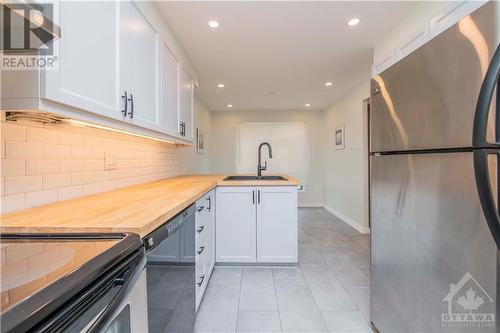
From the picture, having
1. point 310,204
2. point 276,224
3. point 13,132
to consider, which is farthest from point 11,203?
point 310,204

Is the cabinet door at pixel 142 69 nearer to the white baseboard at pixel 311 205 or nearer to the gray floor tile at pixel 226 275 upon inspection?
the gray floor tile at pixel 226 275

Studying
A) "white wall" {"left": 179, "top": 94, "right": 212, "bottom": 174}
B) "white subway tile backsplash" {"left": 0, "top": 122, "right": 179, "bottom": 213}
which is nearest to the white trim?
"white wall" {"left": 179, "top": 94, "right": 212, "bottom": 174}

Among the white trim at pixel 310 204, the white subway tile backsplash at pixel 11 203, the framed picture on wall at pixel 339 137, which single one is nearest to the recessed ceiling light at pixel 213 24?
the white subway tile backsplash at pixel 11 203

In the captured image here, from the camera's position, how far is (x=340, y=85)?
3867 mm

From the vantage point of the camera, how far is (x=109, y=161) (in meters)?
1.70

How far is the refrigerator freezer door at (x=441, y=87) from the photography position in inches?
32.4

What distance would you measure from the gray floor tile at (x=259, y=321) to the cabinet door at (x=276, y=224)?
0.74 metres

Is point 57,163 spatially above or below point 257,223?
above

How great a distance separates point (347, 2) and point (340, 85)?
2.16 m

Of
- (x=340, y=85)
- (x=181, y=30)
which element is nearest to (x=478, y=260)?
(x=181, y=30)

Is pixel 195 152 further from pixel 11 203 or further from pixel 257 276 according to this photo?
pixel 11 203

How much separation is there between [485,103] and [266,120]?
524 cm

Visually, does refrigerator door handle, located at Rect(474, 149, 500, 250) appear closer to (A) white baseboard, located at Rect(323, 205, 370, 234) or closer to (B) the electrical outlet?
(B) the electrical outlet

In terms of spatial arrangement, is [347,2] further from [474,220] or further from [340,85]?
[340,85]
